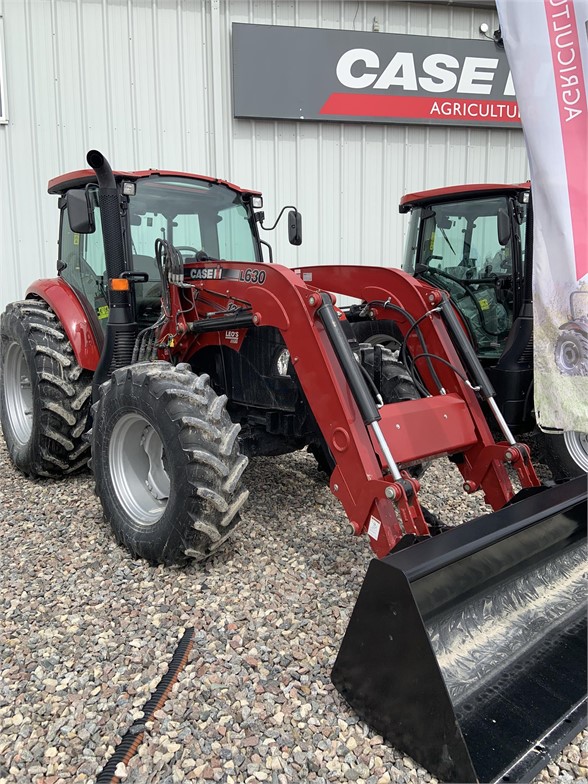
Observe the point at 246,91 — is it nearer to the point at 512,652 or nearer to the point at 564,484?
the point at 564,484

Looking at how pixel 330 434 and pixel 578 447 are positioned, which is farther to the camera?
pixel 578 447

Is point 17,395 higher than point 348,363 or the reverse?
the reverse

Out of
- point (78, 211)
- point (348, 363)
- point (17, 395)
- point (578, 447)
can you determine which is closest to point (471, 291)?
point (578, 447)

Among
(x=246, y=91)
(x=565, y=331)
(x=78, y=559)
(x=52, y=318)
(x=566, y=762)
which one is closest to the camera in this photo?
(x=566, y=762)

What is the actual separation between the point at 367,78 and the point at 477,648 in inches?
292

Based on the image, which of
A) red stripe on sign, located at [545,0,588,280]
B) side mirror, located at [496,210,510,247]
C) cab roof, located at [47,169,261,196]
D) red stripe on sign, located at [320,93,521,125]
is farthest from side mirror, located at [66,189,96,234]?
red stripe on sign, located at [320,93,521,125]

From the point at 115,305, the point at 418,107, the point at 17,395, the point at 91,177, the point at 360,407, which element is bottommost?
the point at 17,395

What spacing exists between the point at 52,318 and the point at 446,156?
6.01 metres

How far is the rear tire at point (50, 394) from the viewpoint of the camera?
4.31 m

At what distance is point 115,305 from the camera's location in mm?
3955

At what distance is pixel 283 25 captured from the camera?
24.3 feet

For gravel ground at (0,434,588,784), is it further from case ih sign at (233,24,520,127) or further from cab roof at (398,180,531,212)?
case ih sign at (233,24,520,127)

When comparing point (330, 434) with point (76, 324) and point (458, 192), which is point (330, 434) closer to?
point (76, 324)

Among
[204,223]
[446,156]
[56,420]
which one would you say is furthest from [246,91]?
[56,420]
